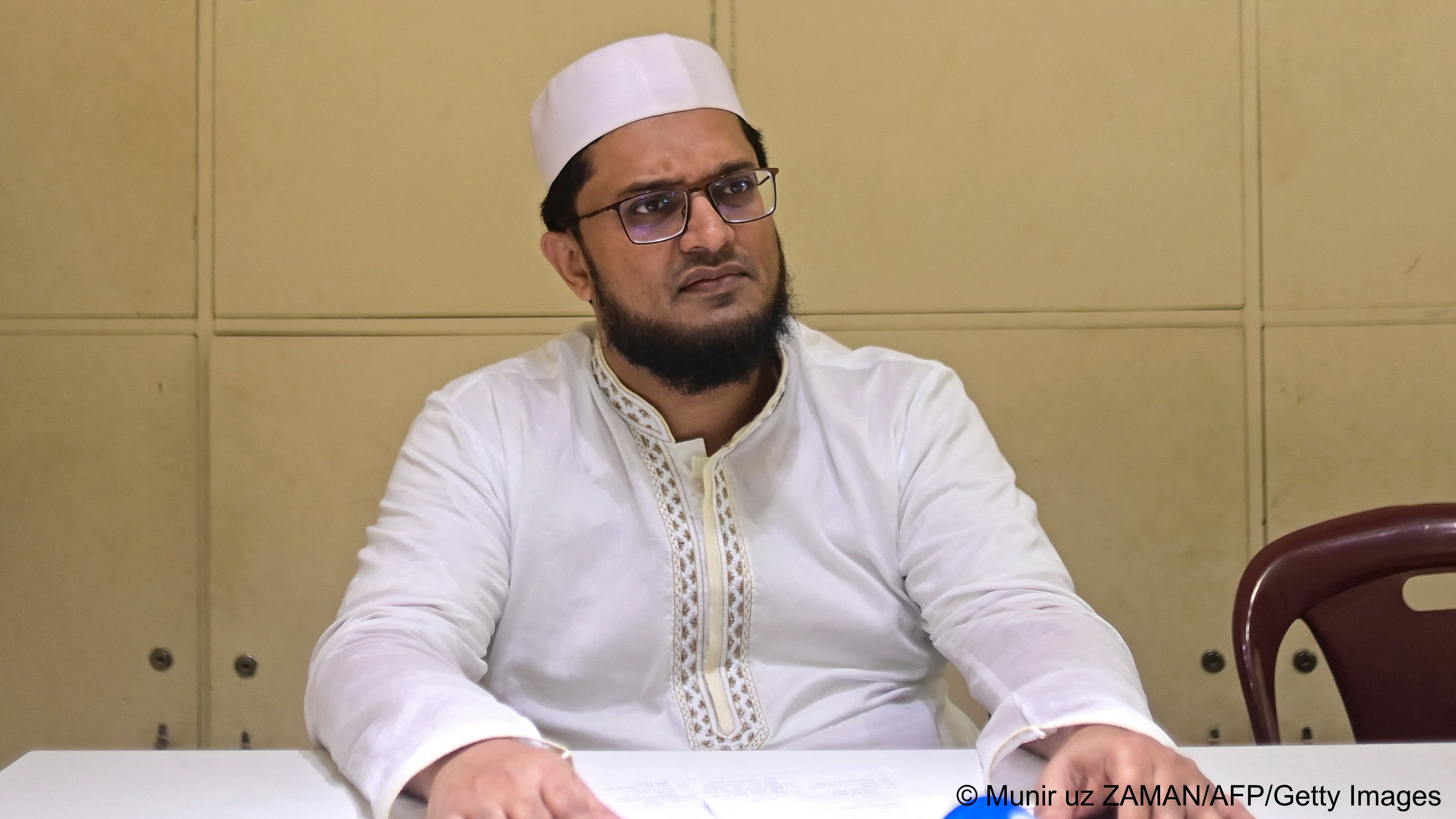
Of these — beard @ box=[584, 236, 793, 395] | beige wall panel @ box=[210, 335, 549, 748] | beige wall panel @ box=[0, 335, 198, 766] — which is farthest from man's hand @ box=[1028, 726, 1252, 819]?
beige wall panel @ box=[0, 335, 198, 766]

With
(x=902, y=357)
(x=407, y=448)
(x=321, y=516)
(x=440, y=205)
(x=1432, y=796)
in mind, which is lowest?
(x=1432, y=796)

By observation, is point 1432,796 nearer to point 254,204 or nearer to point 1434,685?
point 1434,685

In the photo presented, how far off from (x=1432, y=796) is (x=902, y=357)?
98 centimetres

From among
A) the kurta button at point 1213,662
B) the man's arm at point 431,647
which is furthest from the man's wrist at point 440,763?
the kurta button at point 1213,662

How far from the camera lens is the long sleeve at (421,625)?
115cm

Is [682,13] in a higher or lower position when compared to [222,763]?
higher

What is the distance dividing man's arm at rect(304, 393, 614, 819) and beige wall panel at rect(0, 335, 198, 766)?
1.05 meters

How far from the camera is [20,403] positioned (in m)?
2.51

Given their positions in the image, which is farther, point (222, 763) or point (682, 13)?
point (682, 13)

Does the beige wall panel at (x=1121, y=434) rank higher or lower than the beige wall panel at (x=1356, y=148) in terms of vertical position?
lower

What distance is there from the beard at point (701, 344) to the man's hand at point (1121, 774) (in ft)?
2.58

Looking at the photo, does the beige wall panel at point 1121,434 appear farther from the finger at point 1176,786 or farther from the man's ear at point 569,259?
the finger at point 1176,786

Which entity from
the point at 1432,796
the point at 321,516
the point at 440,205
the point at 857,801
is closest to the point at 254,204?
the point at 440,205

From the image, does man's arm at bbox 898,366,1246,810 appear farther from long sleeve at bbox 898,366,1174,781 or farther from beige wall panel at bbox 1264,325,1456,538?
beige wall panel at bbox 1264,325,1456,538
